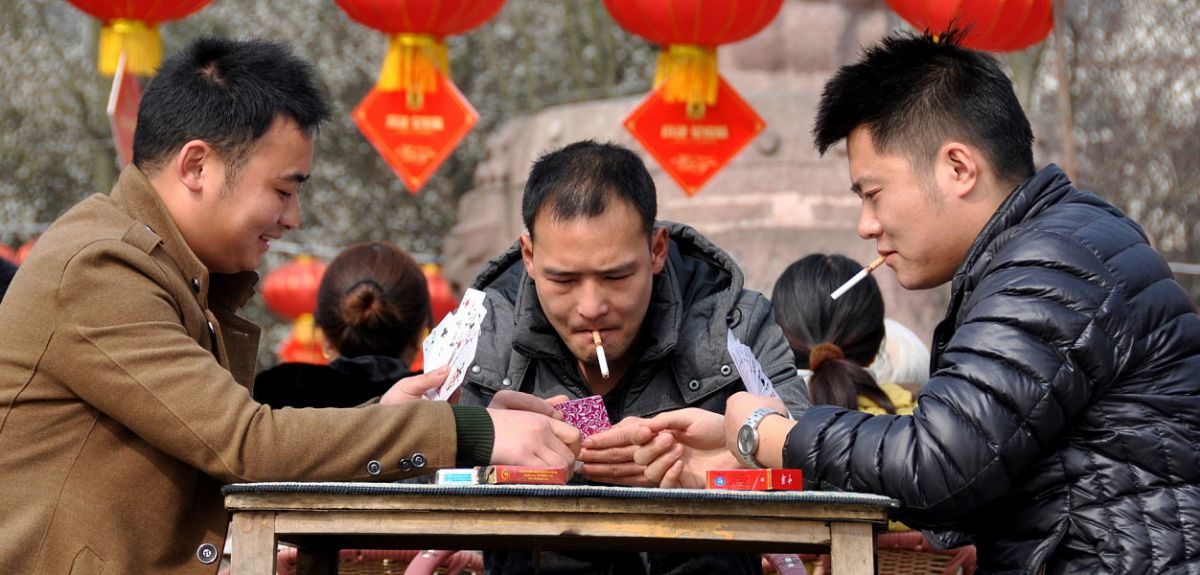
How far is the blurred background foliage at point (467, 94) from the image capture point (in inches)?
682

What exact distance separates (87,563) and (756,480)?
1.09 metres

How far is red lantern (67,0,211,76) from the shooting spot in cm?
725

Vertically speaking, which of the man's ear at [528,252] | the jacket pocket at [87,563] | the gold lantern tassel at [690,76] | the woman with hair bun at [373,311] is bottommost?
the woman with hair bun at [373,311]

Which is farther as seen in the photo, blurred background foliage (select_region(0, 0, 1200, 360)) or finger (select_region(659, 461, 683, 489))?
blurred background foliage (select_region(0, 0, 1200, 360))

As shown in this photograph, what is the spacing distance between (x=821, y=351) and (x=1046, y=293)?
1.64 m

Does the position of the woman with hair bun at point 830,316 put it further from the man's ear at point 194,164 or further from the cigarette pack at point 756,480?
the man's ear at point 194,164


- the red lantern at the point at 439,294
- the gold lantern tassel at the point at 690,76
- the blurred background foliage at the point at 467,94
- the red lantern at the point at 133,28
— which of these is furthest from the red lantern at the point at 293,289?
the gold lantern tassel at the point at 690,76

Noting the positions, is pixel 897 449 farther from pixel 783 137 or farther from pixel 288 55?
pixel 783 137

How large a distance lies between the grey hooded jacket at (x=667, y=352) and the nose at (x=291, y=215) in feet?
1.75

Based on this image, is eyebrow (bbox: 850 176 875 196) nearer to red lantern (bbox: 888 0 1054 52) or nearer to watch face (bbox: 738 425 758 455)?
watch face (bbox: 738 425 758 455)

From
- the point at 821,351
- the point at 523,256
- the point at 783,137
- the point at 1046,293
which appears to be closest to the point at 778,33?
the point at 783,137

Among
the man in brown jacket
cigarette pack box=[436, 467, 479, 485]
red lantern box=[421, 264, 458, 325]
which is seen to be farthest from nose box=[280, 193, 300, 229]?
red lantern box=[421, 264, 458, 325]

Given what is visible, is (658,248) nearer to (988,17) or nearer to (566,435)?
(566,435)

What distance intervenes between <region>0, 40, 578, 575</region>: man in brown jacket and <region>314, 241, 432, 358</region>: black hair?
5.91 ft
